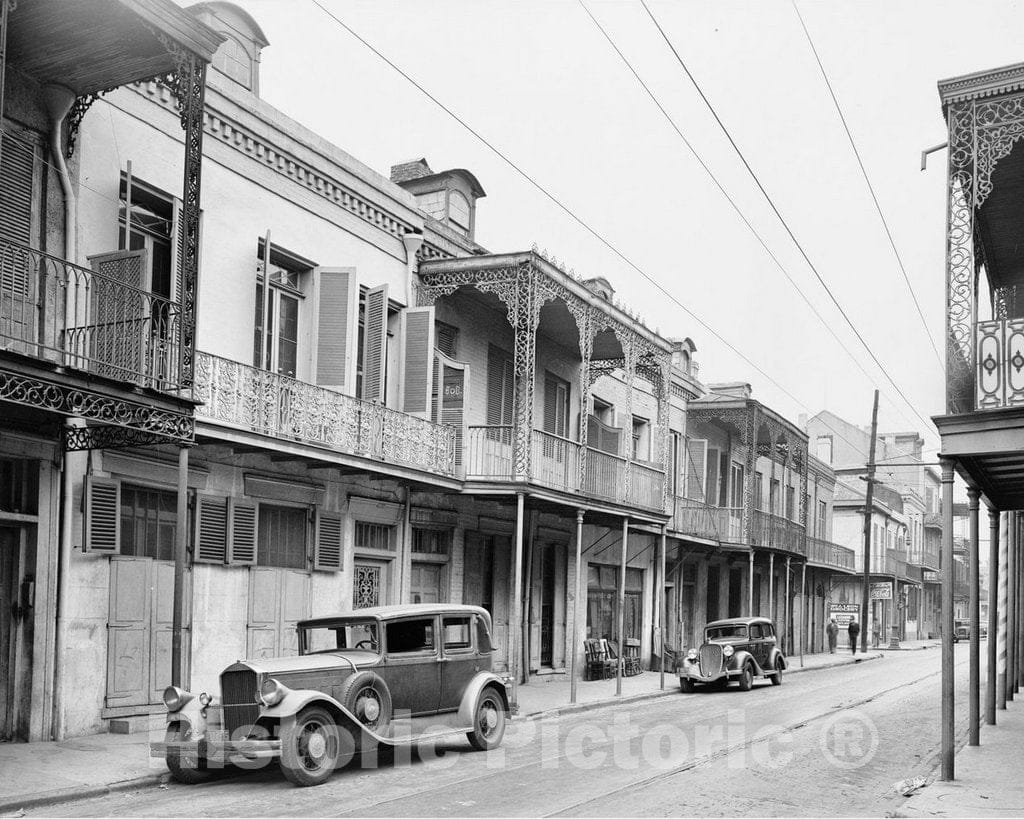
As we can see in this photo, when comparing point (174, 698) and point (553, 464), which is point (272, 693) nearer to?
point (174, 698)

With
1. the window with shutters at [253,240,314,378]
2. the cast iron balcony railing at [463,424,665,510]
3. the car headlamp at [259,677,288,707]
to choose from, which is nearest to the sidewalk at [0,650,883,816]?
the car headlamp at [259,677,288,707]

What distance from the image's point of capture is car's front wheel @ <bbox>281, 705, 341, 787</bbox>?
32.9ft

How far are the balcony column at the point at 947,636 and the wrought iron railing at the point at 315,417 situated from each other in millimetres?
7616

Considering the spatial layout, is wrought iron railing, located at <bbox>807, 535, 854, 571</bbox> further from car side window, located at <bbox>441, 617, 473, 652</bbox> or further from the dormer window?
car side window, located at <bbox>441, 617, 473, 652</bbox>

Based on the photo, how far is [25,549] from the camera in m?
11.9

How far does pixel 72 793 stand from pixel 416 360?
10.0 meters

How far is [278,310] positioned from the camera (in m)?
16.0

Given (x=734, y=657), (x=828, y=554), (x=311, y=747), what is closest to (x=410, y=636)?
(x=311, y=747)

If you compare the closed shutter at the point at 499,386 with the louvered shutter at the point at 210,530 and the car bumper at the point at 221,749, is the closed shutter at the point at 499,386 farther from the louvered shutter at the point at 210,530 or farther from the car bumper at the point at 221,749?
the car bumper at the point at 221,749

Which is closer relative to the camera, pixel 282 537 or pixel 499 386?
pixel 282 537

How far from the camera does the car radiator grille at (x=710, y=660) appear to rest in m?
22.5

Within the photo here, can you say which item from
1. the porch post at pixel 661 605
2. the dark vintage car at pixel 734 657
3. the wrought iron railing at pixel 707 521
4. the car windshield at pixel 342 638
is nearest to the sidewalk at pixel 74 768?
the car windshield at pixel 342 638

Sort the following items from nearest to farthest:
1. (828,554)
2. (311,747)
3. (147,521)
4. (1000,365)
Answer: (311,747)
(1000,365)
(147,521)
(828,554)

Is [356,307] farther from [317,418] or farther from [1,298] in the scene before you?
[1,298]
